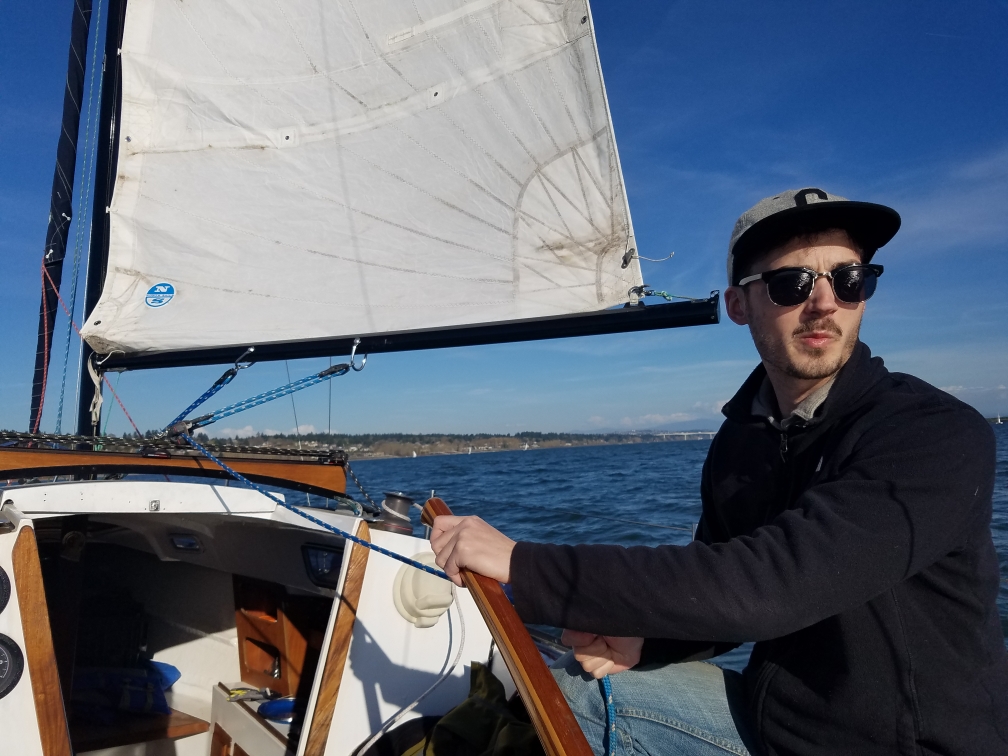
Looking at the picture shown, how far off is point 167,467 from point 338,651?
2.91 ft

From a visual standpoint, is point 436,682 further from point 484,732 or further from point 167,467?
point 167,467

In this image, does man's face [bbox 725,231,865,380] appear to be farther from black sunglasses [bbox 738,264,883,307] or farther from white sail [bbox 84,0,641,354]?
white sail [bbox 84,0,641,354]

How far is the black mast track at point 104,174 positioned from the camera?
3391mm

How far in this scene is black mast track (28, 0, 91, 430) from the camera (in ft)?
11.9

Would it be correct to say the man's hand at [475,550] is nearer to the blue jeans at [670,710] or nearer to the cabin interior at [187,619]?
the blue jeans at [670,710]

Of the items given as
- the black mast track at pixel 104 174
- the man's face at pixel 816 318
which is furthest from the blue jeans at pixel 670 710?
the black mast track at pixel 104 174

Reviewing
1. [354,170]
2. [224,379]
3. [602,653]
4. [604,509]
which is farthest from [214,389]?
[604,509]

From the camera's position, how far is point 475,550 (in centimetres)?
109

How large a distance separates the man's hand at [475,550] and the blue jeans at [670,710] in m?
0.53

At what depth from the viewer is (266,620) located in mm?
3520

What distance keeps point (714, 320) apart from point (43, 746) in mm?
2590

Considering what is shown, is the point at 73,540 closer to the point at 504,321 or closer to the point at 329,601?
the point at 329,601

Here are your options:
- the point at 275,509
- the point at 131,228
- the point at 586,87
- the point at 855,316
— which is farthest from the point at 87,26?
the point at 855,316

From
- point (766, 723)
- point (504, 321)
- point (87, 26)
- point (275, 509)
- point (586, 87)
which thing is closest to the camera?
point (766, 723)
